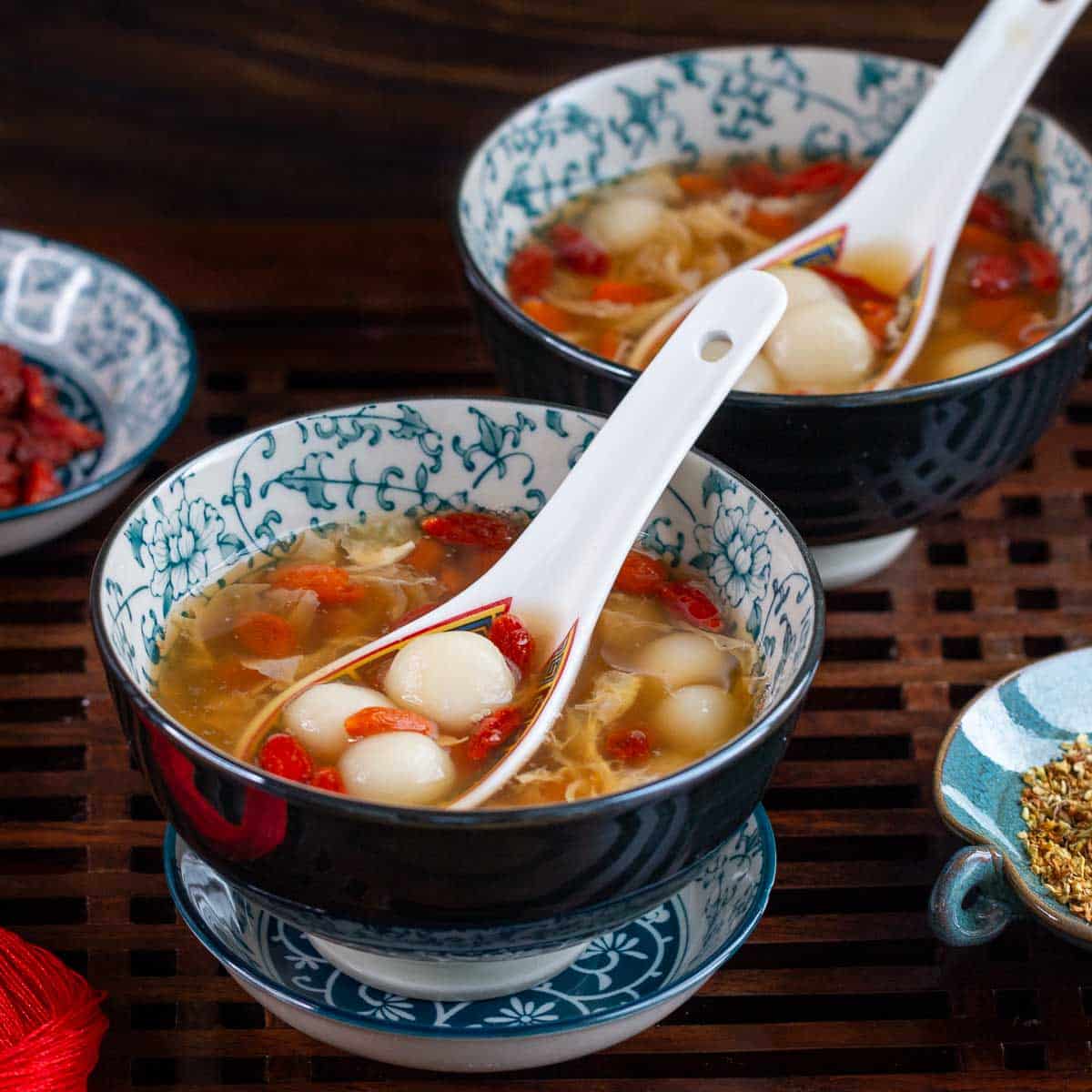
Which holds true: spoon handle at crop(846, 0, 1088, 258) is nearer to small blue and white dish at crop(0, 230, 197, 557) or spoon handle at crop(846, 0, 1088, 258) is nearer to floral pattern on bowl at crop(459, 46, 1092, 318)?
floral pattern on bowl at crop(459, 46, 1092, 318)

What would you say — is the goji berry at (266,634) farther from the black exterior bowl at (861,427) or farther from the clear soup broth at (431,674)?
the black exterior bowl at (861,427)

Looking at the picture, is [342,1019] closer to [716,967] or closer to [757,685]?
[716,967]

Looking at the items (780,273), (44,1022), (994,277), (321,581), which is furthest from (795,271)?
(44,1022)

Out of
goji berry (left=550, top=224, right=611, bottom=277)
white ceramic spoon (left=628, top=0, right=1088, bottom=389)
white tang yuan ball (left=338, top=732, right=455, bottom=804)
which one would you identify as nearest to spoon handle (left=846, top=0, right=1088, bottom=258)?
white ceramic spoon (left=628, top=0, right=1088, bottom=389)

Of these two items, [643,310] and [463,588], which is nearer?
[463,588]

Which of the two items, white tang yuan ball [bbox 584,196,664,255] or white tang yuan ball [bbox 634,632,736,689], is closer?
white tang yuan ball [bbox 634,632,736,689]

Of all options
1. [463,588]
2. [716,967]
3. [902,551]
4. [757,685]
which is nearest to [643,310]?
[902,551]

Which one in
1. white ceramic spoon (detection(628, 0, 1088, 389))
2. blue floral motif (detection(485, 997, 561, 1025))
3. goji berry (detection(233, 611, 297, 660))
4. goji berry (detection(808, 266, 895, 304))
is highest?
white ceramic spoon (detection(628, 0, 1088, 389))
